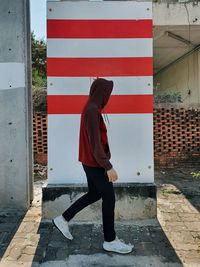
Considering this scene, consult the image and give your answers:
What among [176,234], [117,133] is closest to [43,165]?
[117,133]

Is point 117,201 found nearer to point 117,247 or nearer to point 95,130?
point 117,247

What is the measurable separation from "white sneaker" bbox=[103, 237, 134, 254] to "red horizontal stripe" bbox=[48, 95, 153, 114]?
5.64 ft

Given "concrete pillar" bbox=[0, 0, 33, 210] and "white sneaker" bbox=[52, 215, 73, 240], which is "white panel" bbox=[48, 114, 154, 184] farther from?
"white sneaker" bbox=[52, 215, 73, 240]

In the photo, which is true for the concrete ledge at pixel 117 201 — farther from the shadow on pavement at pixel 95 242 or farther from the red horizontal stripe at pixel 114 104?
the red horizontal stripe at pixel 114 104

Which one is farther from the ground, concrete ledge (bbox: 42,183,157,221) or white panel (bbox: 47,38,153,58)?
white panel (bbox: 47,38,153,58)

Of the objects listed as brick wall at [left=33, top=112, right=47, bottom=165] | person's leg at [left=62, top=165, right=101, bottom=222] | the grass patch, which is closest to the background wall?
brick wall at [left=33, top=112, right=47, bottom=165]

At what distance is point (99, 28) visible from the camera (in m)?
4.61

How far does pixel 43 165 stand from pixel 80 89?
4223mm

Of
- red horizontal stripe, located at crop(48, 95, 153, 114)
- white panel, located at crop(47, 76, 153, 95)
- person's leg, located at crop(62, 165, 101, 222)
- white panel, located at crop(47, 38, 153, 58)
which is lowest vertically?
person's leg, located at crop(62, 165, 101, 222)

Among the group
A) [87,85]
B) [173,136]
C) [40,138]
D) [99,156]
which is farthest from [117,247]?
[173,136]

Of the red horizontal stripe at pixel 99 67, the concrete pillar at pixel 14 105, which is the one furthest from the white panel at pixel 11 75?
the red horizontal stripe at pixel 99 67

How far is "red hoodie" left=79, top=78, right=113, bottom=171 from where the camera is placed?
3.34 metres

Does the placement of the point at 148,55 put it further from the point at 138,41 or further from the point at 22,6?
the point at 22,6

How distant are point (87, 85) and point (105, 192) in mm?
1629
